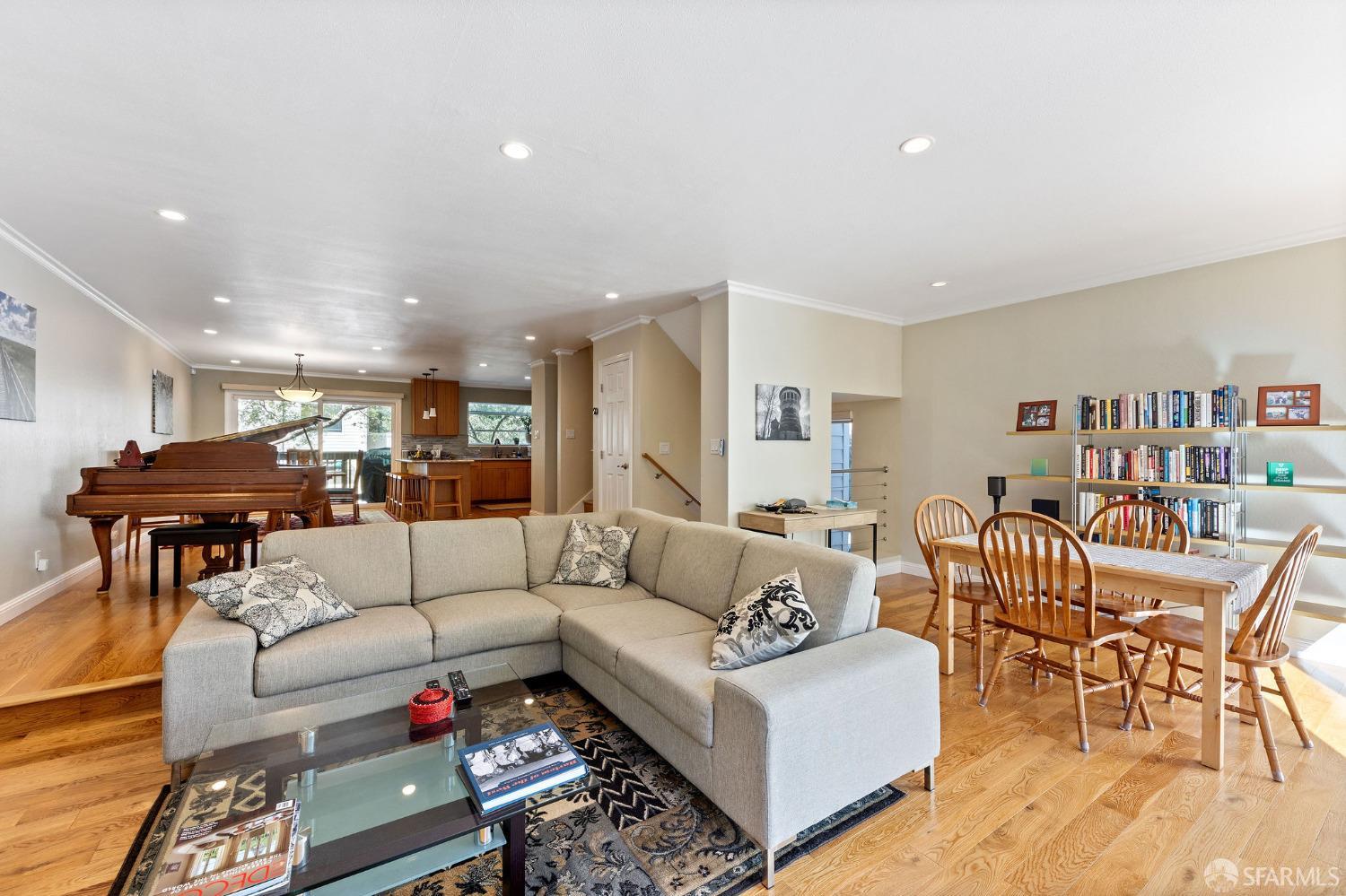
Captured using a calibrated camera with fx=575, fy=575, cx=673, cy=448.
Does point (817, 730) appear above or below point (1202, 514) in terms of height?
below

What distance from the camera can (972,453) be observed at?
5.23 metres

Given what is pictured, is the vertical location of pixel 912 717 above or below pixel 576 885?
above

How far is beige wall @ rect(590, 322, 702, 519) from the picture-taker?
19.3ft

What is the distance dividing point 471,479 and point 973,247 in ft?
26.9

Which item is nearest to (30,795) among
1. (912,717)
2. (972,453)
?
(912,717)

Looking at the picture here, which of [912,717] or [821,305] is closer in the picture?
[912,717]

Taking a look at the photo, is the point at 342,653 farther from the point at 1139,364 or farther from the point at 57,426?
the point at 1139,364

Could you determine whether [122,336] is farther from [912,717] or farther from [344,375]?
[912,717]

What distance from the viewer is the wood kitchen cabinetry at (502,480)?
9773 mm

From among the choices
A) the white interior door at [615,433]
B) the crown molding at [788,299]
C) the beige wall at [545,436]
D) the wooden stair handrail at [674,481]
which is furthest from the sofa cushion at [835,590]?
the beige wall at [545,436]

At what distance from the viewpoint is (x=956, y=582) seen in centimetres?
360

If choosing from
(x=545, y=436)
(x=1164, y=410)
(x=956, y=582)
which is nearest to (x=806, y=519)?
(x=956, y=582)

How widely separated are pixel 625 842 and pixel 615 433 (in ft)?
15.8

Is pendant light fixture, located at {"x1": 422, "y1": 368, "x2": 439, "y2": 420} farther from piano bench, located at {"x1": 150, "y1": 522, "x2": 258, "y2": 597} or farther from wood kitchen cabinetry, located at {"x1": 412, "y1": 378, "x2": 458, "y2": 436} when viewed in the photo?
piano bench, located at {"x1": 150, "y1": 522, "x2": 258, "y2": 597}
